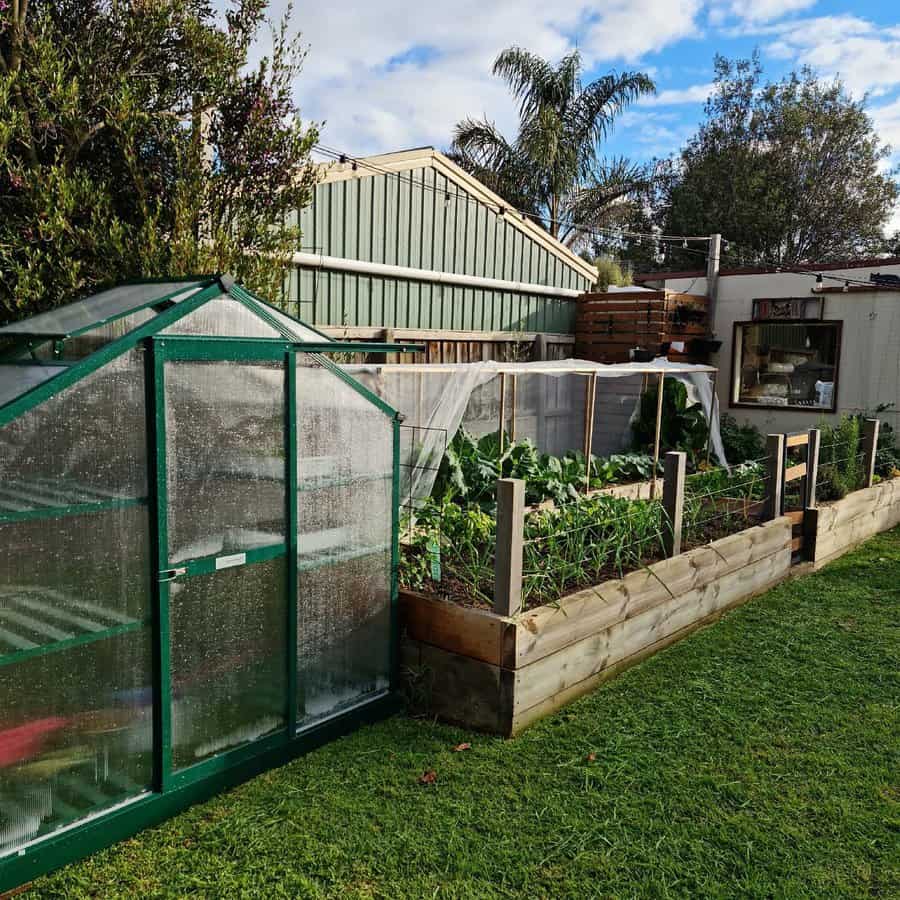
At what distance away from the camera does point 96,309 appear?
3.83 meters

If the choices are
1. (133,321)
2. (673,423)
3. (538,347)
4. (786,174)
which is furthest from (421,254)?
(786,174)

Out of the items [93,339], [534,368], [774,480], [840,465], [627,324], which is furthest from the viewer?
[627,324]

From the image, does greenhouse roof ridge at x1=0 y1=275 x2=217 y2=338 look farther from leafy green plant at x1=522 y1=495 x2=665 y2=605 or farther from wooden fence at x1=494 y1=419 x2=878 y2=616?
leafy green plant at x1=522 y1=495 x2=665 y2=605

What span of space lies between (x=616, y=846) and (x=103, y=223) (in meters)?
4.31

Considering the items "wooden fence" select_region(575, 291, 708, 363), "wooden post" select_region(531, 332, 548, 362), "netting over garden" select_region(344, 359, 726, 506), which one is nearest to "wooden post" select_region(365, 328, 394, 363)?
"netting over garden" select_region(344, 359, 726, 506)

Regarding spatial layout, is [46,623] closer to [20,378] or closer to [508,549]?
[20,378]

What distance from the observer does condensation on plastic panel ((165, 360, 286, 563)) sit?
345 cm

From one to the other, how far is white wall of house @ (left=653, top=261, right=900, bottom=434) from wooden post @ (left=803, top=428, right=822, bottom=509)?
15.6 ft

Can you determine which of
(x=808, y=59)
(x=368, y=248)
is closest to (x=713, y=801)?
(x=368, y=248)

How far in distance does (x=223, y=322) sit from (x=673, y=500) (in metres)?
3.58

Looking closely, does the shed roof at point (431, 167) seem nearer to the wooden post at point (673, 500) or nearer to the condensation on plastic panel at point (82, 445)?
the wooden post at point (673, 500)

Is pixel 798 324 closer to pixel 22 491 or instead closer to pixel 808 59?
pixel 22 491

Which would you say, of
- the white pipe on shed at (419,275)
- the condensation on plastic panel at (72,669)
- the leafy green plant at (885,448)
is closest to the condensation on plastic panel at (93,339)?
the condensation on plastic panel at (72,669)

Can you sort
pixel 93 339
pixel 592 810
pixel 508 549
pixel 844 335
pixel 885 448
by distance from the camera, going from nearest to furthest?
pixel 592 810 → pixel 93 339 → pixel 508 549 → pixel 885 448 → pixel 844 335
